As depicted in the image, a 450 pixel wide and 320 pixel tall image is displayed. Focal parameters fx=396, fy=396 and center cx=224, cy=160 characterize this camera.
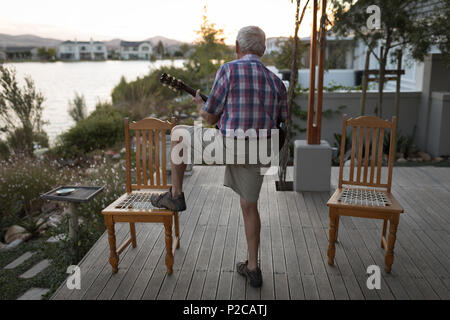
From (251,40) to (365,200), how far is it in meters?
1.34

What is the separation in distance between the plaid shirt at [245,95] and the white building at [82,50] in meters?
15.7

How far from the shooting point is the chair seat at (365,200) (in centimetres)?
254

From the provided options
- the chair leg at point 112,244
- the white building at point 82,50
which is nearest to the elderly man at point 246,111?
the chair leg at point 112,244

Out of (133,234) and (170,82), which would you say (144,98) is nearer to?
(133,234)

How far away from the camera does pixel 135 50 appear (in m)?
16.3

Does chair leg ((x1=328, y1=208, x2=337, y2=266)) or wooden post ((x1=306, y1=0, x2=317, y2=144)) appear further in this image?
wooden post ((x1=306, y1=0, x2=317, y2=144))

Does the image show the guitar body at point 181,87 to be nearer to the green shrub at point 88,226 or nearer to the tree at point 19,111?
the green shrub at point 88,226

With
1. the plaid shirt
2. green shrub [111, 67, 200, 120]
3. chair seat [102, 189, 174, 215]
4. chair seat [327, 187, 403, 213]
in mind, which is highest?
the plaid shirt

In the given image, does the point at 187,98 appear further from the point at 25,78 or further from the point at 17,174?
the point at 17,174

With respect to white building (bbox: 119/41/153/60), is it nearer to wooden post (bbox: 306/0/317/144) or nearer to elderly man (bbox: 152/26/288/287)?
wooden post (bbox: 306/0/317/144)

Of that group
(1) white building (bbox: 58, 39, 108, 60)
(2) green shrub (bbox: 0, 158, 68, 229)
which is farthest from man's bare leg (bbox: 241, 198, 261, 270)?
(1) white building (bbox: 58, 39, 108, 60)

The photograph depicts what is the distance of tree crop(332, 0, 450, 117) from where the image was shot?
5703 millimetres

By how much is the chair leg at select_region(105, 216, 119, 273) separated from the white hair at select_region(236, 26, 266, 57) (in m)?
1.36
